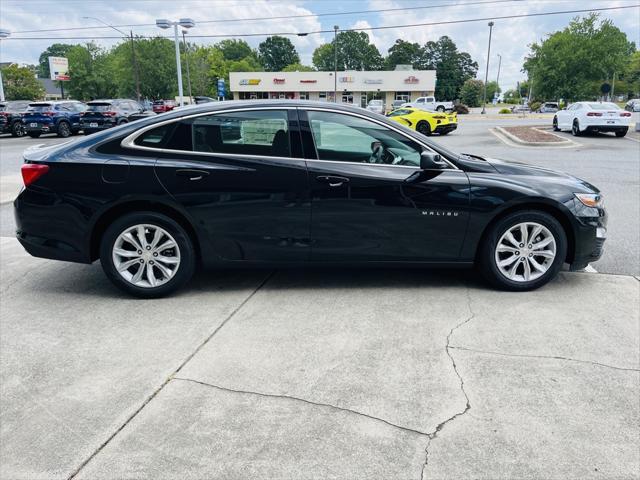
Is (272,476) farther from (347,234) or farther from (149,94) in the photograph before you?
(149,94)

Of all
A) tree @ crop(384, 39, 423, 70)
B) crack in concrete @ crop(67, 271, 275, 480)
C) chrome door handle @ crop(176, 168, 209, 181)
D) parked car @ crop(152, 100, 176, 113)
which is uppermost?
tree @ crop(384, 39, 423, 70)

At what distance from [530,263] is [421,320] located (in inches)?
49.2

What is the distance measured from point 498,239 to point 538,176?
2.24 ft

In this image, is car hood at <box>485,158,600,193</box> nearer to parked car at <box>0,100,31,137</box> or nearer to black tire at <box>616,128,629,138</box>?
black tire at <box>616,128,629,138</box>

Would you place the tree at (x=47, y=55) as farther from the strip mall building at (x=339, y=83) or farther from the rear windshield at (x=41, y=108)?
the rear windshield at (x=41, y=108)

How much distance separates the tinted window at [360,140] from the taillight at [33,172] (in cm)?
224

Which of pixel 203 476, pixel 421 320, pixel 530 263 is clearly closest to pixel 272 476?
→ pixel 203 476

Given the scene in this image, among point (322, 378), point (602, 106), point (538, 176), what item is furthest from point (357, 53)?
point (322, 378)

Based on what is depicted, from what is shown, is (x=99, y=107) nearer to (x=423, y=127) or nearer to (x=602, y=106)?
(x=423, y=127)

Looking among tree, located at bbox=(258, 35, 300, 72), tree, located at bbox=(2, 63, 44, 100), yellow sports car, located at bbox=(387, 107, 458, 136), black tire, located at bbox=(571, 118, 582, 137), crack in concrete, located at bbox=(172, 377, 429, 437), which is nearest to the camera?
crack in concrete, located at bbox=(172, 377, 429, 437)

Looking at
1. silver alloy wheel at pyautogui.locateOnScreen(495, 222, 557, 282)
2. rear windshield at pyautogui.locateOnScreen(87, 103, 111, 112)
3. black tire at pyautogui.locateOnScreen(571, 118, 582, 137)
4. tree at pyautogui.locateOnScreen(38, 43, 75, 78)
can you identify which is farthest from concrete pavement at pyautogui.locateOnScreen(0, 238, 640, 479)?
tree at pyautogui.locateOnScreen(38, 43, 75, 78)

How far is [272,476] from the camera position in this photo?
241 centimetres

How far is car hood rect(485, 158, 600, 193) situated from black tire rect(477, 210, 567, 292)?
281mm

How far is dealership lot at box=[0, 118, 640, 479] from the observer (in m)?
2.54
